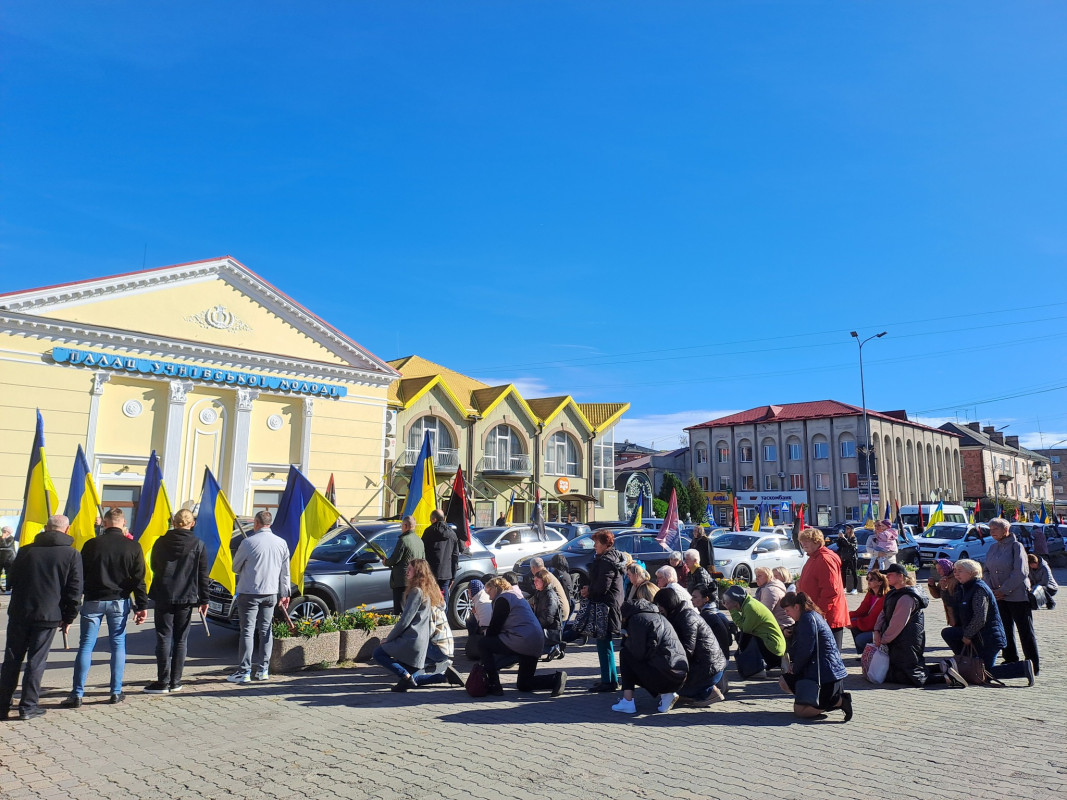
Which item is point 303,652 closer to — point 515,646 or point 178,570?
point 178,570

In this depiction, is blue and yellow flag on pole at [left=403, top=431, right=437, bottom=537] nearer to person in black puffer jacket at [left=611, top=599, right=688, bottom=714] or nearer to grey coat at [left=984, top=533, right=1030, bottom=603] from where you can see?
person in black puffer jacket at [left=611, top=599, right=688, bottom=714]

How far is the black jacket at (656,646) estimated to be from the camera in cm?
709

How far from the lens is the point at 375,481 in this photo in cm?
3369

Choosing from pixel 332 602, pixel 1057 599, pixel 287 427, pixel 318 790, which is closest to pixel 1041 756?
pixel 318 790

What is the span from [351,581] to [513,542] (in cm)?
737

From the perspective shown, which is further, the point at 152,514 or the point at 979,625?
the point at 152,514

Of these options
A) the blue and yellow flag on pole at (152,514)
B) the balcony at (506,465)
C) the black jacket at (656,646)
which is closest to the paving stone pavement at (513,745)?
the black jacket at (656,646)

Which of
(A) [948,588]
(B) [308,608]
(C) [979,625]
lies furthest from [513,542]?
(C) [979,625]

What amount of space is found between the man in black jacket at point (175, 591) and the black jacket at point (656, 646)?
14.2ft

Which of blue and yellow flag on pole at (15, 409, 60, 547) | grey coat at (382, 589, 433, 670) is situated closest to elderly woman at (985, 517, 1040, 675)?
grey coat at (382, 589, 433, 670)

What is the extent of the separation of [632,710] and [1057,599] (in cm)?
1489

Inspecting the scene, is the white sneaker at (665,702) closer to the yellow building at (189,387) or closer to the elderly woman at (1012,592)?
the elderly woman at (1012,592)

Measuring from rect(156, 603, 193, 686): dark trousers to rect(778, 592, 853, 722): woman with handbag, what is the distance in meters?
5.83

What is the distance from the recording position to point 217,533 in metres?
9.74
